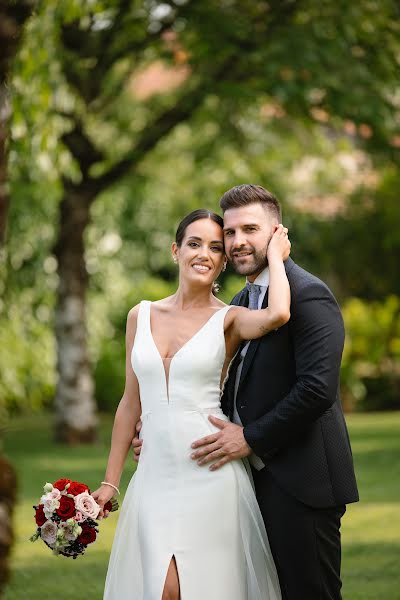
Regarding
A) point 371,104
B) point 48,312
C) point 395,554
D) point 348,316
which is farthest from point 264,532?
point 348,316

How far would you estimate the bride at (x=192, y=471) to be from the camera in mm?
4484

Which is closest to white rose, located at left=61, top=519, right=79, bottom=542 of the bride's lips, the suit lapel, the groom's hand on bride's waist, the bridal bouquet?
the bridal bouquet

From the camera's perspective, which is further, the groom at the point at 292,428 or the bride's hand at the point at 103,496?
the bride's hand at the point at 103,496

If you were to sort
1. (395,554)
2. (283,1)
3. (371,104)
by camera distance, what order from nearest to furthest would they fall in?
(395,554) → (371,104) → (283,1)

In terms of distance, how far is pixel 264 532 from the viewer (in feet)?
15.2

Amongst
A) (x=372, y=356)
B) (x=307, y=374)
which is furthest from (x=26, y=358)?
(x=307, y=374)

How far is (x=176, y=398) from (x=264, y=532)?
0.65m

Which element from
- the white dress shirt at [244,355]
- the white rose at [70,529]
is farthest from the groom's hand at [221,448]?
the white rose at [70,529]

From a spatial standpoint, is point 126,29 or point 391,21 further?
point 126,29

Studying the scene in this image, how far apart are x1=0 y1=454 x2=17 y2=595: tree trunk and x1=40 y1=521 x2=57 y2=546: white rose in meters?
1.03

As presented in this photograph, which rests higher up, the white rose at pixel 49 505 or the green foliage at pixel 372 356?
the white rose at pixel 49 505

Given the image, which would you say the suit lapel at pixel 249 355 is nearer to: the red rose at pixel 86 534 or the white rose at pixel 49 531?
the red rose at pixel 86 534

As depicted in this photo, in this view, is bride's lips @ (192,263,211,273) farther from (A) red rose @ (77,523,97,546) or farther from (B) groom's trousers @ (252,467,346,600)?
(A) red rose @ (77,523,97,546)

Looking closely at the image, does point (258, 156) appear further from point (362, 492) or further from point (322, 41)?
point (362, 492)
